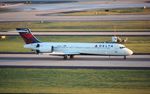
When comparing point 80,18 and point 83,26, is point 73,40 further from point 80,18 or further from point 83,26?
point 80,18

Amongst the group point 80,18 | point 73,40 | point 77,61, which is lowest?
point 77,61

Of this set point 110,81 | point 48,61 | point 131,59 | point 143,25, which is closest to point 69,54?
point 48,61

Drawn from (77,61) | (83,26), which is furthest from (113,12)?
(77,61)

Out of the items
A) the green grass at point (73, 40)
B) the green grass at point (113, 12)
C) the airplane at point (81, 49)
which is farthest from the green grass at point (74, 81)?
the green grass at point (113, 12)

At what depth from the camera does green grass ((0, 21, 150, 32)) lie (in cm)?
9288

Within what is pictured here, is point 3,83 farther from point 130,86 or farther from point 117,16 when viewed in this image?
point 117,16

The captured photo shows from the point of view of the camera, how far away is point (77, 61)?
57.8 metres

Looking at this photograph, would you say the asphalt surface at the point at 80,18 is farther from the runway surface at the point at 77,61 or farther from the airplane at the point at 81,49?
the airplane at the point at 81,49

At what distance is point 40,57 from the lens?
202ft

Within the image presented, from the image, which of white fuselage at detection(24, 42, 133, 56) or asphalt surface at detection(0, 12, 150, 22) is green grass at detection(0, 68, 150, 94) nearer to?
white fuselage at detection(24, 42, 133, 56)

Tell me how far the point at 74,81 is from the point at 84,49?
15.4 meters

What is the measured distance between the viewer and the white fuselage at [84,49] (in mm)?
58875

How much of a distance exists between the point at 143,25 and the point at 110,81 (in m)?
53.9

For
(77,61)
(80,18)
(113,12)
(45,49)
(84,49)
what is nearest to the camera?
(77,61)
